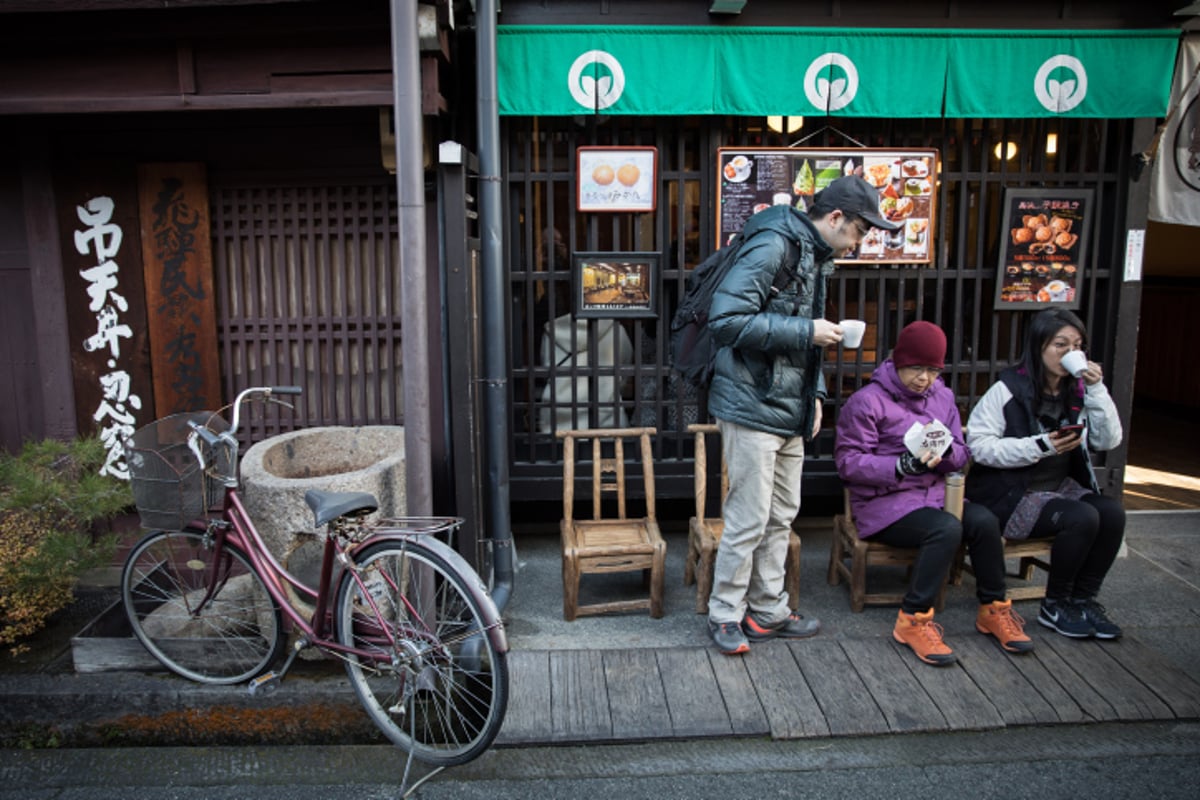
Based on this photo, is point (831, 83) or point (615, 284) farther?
point (615, 284)

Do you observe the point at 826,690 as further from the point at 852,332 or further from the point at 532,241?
the point at 532,241

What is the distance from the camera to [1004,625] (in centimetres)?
502

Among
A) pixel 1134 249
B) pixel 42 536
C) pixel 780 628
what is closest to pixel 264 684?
pixel 42 536

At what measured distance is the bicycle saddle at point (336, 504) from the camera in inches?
156

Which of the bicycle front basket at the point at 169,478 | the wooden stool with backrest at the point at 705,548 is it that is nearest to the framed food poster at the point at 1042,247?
the wooden stool with backrest at the point at 705,548

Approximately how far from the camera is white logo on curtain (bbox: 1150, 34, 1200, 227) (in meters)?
6.27

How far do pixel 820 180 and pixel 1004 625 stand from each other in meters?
3.34

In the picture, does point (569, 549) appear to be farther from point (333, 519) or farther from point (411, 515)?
point (333, 519)

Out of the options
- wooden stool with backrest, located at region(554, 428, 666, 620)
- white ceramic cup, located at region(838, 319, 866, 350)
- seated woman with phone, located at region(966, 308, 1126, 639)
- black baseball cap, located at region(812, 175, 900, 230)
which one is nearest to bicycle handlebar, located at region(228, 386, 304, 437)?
wooden stool with backrest, located at region(554, 428, 666, 620)

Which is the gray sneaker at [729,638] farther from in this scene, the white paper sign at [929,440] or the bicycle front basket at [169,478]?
the bicycle front basket at [169,478]

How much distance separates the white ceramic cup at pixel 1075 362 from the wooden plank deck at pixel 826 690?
1640 millimetres

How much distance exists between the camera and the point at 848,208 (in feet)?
15.0

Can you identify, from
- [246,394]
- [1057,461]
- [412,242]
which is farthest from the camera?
[1057,461]

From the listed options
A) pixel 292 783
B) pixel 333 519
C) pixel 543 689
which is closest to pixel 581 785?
pixel 543 689
